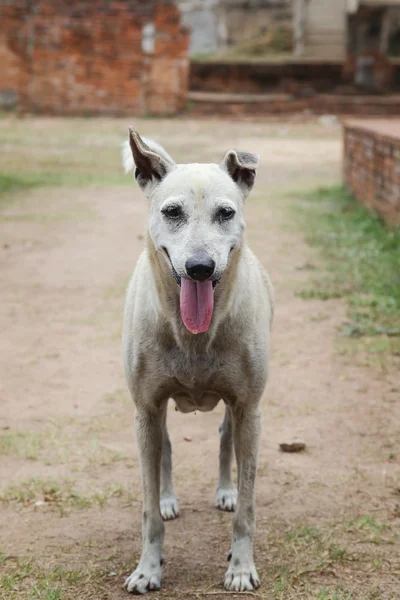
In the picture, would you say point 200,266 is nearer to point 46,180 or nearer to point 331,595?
point 331,595

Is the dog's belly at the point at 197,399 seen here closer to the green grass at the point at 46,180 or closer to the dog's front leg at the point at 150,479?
the dog's front leg at the point at 150,479

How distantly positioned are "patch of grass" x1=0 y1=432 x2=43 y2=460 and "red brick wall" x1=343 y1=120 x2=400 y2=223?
5609 mm

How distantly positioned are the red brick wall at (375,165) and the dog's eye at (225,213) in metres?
6.33

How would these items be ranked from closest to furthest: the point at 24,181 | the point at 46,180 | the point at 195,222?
the point at 195,222
the point at 24,181
the point at 46,180

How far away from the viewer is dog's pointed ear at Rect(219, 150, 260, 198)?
134 inches

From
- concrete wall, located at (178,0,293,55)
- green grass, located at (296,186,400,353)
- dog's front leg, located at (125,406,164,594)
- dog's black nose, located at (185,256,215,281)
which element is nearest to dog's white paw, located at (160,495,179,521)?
dog's front leg, located at (125,406,164,594)

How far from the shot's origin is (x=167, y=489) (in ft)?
13.2

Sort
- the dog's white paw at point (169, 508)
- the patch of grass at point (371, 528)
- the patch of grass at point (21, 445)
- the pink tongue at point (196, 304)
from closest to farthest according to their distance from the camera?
the pink tongue at point (196, 304), the patch of grass at point (371, 528), the dog's white paw at point (169, 508), the patch of grass at point (21, 445)

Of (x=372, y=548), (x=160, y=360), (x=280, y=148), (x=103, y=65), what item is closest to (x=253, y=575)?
(x=372, y=548)

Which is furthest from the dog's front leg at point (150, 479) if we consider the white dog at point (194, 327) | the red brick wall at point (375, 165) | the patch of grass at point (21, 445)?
the red brick wall at point (375, 165)

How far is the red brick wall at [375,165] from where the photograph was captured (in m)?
9.44

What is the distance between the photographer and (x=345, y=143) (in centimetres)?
1296

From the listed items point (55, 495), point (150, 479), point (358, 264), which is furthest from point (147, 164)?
point (358, 264)

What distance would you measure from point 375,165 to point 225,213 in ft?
24.7
